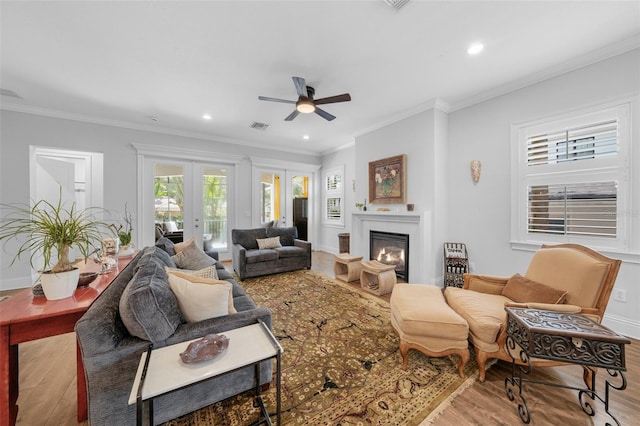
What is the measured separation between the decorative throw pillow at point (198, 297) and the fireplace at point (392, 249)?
3.09 meters

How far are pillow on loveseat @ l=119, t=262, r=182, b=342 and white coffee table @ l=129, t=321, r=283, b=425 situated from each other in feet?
0.29

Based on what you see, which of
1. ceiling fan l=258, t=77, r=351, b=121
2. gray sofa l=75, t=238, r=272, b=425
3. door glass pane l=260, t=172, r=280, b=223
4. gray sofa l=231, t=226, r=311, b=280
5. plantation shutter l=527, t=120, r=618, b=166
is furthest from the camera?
door glass pane l=260, t=172, r=280, b=223

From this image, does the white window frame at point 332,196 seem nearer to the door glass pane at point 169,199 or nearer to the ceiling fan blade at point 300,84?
the ceiling fan blade at point 300,84

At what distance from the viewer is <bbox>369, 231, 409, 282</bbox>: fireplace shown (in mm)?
3826

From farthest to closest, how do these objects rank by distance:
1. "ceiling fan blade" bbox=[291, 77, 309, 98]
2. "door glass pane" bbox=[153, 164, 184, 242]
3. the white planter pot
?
"door glass pane" bbox=[153, 164, 184, 242] < "ceiling fan blade" bbox=[291, 77, 309, 98] < the white planter pot

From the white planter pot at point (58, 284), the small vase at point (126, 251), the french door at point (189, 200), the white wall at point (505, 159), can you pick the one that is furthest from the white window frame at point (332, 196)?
the white planter pot at point (58, 284)

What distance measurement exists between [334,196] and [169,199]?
3.87m

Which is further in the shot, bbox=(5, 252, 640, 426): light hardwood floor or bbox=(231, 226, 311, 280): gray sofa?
bbox=(231, 226, 311, 280): gray sofa

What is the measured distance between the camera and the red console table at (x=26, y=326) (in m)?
1.14

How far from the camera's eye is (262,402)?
1452 mm

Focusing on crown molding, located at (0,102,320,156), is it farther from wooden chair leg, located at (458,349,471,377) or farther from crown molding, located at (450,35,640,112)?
wooden chair leg, located at (458,349,471,377)

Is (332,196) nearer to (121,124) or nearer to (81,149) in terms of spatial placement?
(121,124)

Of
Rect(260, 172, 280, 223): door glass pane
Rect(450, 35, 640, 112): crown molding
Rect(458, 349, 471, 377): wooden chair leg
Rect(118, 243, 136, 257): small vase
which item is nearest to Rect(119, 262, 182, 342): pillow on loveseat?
Rect(118, 243, 136, 257): small vase

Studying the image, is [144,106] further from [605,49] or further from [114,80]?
[605,49]
